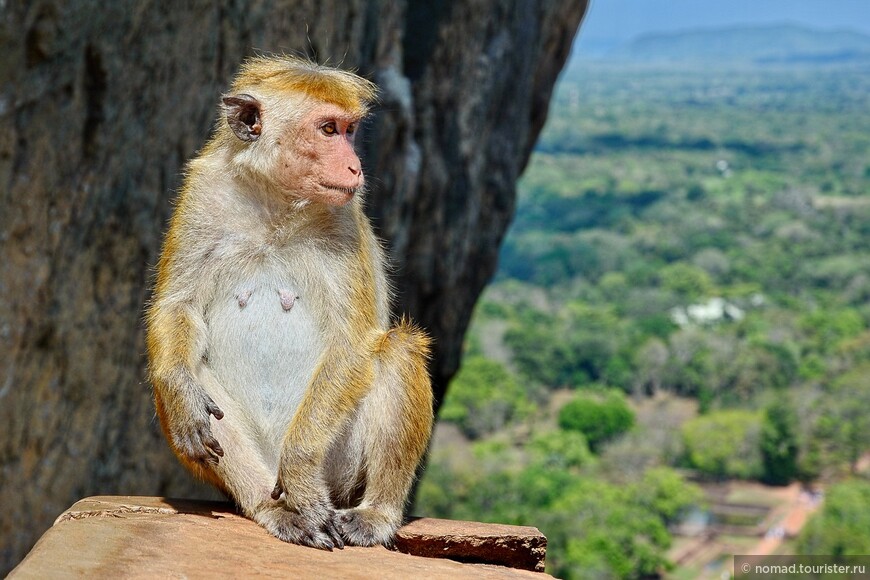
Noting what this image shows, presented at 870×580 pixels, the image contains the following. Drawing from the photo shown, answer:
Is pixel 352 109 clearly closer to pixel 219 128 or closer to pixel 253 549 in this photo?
pixel 219 128

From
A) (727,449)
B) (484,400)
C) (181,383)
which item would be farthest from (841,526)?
(181,383)

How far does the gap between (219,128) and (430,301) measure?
560 inches

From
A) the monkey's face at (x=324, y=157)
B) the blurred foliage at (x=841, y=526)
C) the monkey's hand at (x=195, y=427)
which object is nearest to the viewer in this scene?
the monkey's hand at (x=195, y=427)

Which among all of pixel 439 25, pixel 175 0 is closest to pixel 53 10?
pixel 175 0

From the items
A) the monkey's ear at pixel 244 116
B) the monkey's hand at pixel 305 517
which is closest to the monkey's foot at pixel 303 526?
the monkey's hand at pixel 305 517

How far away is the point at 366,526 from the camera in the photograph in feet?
15.3

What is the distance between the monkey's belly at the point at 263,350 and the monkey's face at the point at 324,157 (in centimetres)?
46

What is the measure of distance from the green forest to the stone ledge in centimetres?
2945

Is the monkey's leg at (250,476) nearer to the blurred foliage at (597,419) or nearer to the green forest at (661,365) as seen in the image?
the green forest at (661,365)

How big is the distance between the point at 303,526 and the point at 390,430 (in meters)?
0.53

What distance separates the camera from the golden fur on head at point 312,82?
4.63 metres

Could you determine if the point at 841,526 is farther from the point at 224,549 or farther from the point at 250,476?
the point at 224,549

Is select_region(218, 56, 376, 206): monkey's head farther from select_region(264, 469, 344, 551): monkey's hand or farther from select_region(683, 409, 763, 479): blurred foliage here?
select_region(683, 409, 763, 479): blurred foliage

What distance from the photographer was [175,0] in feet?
30.6
